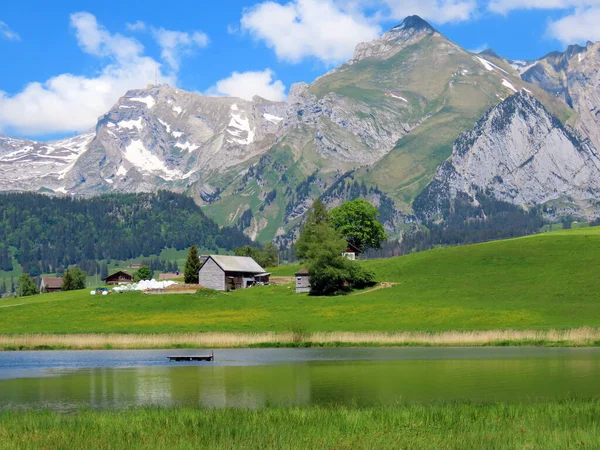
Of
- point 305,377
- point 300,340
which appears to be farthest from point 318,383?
point 300,340

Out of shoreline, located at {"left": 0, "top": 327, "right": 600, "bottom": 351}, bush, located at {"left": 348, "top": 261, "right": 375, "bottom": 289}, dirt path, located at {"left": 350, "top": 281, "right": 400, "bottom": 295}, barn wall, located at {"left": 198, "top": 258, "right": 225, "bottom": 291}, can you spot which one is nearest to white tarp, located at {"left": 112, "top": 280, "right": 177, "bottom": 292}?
barn wall, located at {"left": 198, "top": 258, "right": 225, "bottom": 291}

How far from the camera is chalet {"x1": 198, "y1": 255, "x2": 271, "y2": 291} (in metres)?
166

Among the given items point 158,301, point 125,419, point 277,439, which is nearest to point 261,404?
point 125,419

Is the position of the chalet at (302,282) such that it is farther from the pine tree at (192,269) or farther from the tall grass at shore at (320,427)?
the tall grass at shore at (320,427)

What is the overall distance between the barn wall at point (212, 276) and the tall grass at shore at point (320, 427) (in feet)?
406

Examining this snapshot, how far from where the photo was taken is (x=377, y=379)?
55688mm

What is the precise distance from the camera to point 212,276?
546 ft

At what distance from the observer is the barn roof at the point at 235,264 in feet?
549

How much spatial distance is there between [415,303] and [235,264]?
65.5m

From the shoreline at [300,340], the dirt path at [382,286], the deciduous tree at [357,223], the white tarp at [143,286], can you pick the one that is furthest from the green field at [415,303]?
the deciduous tree at [357,223]

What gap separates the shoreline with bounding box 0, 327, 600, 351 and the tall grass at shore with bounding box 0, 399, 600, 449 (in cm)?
4169

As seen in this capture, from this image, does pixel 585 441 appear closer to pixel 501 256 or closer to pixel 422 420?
pixel 422 420

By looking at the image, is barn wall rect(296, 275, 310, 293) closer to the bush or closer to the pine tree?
the bush

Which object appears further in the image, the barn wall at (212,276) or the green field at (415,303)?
the barn wall at (212,276)
